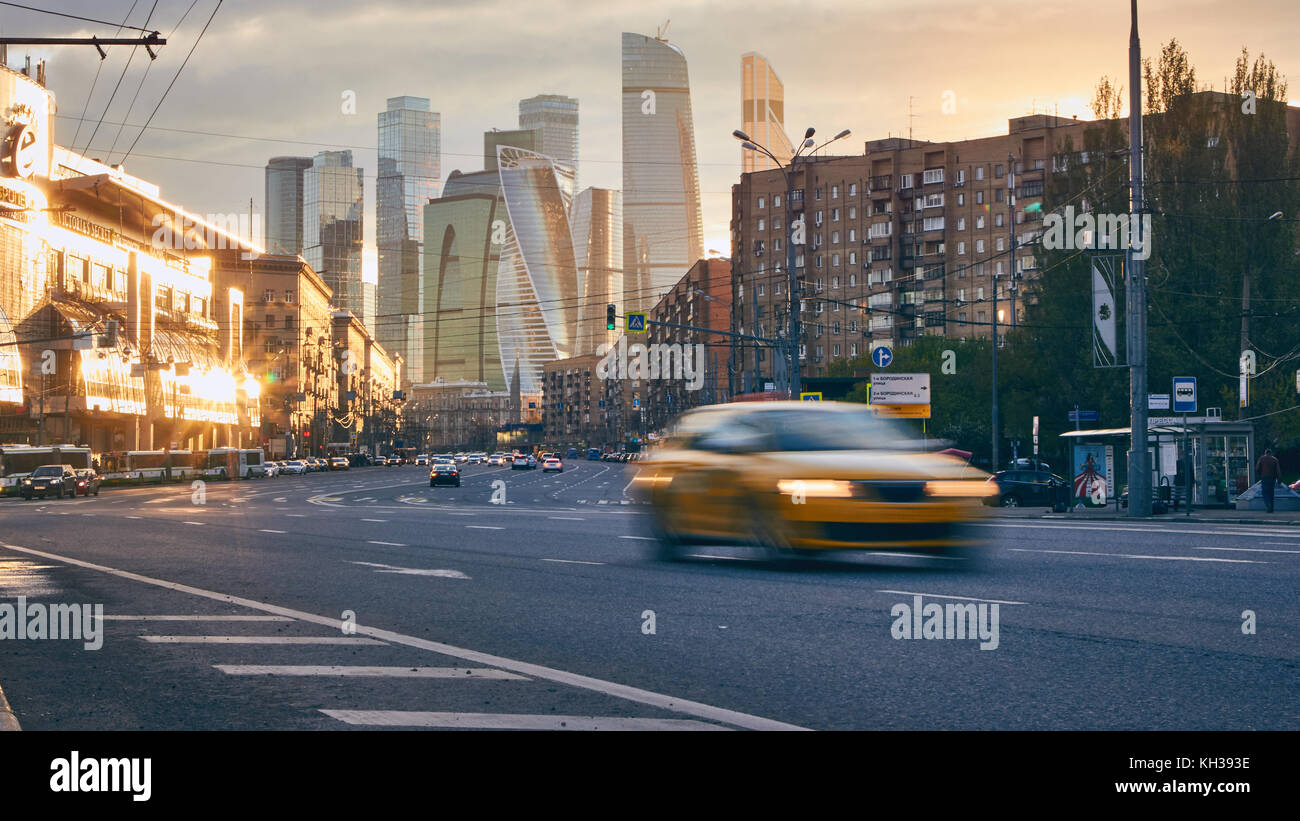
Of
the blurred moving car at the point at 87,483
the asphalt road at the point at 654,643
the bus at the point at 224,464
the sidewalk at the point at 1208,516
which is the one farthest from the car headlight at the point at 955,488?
the bus at the point at 224,464

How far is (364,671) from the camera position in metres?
7.27

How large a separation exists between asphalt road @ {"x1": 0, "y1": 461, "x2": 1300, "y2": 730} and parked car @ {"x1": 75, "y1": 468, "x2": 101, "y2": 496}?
43.9 m

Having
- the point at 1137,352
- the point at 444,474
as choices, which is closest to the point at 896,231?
the point at 444,474

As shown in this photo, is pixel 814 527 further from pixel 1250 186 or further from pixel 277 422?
pixel 277 422

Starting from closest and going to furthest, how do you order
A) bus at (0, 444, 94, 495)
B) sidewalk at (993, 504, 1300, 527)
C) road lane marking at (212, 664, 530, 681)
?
road lane marking at (212, 664, 530, 681)
sidewalk at (993, 504, 1300, 527)
bus at (0, 444, 94, 495)

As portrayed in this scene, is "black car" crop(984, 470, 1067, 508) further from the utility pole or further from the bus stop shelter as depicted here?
the utility pole

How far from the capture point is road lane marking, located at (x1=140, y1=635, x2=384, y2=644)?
8.56m

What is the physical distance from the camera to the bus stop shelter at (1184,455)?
106 feet

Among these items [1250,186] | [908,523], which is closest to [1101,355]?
[1250,186]

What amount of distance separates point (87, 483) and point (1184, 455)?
155 feet

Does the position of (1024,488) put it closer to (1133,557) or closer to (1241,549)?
(1241,549)

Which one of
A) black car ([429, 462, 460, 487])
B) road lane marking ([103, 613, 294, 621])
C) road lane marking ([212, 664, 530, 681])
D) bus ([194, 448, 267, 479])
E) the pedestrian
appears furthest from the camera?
bus ([194, 448, 267, 479])

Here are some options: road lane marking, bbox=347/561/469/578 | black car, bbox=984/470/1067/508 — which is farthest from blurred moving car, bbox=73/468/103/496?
road lane marking, bbox=347/561/469/578
